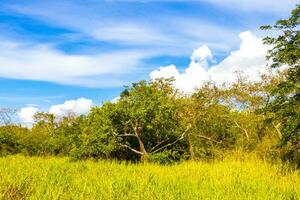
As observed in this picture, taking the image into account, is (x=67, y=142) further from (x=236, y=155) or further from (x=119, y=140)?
(x=236, y=155)

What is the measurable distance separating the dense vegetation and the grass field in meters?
2.03

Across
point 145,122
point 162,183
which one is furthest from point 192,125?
point 162,183

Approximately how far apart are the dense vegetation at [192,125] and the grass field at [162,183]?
80.0 inches

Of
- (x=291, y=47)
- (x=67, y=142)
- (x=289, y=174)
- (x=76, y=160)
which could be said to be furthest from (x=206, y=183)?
(x=67, y=142)

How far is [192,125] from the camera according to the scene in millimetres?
18781

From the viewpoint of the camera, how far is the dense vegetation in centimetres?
1478

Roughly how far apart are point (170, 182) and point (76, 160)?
282 inches

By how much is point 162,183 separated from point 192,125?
7717 mm

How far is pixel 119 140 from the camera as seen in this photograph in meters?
17.4

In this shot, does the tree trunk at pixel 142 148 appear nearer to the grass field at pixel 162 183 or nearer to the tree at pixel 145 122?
the tree at pixel 145 122

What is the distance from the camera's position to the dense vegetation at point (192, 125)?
14781 millimetres

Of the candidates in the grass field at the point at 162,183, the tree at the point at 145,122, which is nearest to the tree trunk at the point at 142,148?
the tree at the point at 145,122

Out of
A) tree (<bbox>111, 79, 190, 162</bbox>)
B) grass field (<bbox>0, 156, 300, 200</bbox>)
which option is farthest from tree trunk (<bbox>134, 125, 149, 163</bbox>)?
grass field (<bbox>0, 156, 300, 200</bbox>)

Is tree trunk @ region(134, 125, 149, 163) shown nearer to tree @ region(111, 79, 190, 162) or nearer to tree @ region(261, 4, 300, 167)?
tree @ region(111, 79, 190, 162)
